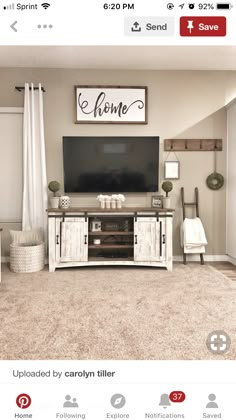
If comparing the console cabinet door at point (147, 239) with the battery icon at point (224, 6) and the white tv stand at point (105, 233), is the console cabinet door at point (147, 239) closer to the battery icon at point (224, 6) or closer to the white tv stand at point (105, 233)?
the white tv stand at point (105, 233)

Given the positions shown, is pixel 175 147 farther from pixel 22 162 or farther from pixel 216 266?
pixel 22 162

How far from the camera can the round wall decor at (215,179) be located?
373 centimetres

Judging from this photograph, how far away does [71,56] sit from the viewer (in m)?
3.31

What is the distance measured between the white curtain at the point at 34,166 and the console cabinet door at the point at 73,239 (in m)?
0.48

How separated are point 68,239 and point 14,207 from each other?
3.01 feet

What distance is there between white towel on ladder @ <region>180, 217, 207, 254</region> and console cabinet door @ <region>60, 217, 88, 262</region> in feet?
3.67

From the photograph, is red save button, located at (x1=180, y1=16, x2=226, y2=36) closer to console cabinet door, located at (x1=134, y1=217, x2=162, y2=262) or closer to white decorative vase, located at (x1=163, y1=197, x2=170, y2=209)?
console cabinet door, located at (x1=134, y1=217, x2=162, y2=262)

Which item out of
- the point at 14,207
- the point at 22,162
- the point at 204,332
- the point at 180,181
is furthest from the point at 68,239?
the point at 204,332

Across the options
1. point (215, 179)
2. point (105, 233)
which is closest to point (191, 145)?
point (215, 179)

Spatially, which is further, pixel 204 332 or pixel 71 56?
pixel 71 56
